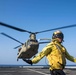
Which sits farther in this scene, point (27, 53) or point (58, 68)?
point (27, 53)

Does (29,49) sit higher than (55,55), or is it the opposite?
(29,49)

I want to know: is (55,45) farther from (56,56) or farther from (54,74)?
(54,74)

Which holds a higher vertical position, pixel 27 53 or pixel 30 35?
pixel 30 35

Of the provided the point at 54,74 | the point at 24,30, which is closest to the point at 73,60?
the point at 54,74

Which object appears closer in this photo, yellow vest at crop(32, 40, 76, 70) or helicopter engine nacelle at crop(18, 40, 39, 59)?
yellow vest at crop(32, 40, 76, 70)

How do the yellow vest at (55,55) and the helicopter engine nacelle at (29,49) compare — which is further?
the helicopter engine nacelle at (29,49)

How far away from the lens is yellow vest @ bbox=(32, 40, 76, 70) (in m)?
6.55

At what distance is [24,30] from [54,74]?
11711 mm

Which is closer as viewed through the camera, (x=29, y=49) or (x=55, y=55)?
(x=55, y=55)

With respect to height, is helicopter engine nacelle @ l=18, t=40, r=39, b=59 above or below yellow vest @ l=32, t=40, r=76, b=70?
above

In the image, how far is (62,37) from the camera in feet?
22.5

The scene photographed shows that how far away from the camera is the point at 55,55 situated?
22.0 ft

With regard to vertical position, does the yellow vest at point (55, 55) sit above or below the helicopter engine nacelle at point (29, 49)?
below

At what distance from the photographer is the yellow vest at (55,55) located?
655cm
